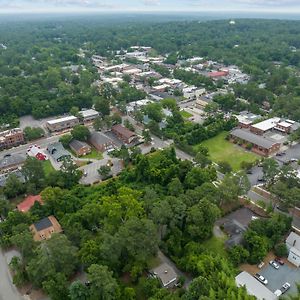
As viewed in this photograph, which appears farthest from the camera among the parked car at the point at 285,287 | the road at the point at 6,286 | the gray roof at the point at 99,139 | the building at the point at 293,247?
the gray roof at the point at 99,139

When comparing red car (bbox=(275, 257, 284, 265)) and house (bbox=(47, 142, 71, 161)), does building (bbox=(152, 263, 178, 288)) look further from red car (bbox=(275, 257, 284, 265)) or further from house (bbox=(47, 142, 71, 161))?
house (bbox=(47, 142, 71, 161))

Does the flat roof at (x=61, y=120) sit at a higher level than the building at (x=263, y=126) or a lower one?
lower

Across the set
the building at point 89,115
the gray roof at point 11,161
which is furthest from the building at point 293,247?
the building at point 89,115

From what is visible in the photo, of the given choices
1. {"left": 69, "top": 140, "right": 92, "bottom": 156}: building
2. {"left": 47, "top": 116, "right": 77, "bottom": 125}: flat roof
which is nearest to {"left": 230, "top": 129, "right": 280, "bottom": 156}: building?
{"left": 69, "top": 140, "right": 92, "bottom": 156}: building

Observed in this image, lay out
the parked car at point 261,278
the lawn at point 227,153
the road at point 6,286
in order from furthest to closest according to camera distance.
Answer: the lawn at point 227,153 < the parked car at point 261,278 < the road at point 6,286

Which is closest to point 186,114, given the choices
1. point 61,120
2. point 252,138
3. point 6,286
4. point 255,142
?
point 252,138

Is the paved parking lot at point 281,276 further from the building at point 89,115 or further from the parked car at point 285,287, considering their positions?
the building at point 89,115
